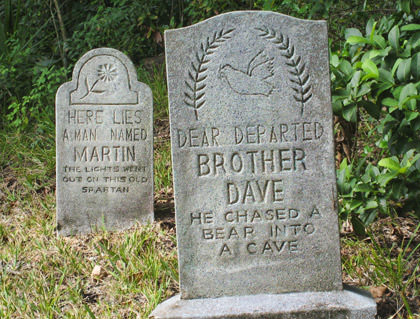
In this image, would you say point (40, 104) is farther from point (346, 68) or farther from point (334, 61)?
point (346, 68)

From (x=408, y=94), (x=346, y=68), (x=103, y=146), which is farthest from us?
(x=103, y=146)

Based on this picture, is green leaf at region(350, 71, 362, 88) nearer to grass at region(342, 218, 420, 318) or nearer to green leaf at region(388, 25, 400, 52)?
green leaf at region(388, 25, 400, 52)

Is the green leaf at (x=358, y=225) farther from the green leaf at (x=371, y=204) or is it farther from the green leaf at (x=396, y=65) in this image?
the green leaf at (x=396, y=65)

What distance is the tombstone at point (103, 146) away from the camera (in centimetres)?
434

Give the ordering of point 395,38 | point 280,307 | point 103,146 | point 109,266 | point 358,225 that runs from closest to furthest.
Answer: point 280,307 → point 395,38 → point 358,225 → point 109,266 → point 103,146

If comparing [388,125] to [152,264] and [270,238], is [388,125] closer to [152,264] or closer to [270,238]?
[270,238]

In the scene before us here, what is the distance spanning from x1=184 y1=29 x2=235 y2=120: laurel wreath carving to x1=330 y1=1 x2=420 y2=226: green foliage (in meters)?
0.79

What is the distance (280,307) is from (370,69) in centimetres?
129

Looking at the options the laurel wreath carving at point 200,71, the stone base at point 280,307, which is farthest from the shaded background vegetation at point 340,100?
the laurel wreath carving at point 200,71

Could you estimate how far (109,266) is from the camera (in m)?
3.72


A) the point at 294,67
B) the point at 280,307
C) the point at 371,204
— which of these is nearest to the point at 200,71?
the point at 294,67

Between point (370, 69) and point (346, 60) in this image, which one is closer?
point (370, 69)

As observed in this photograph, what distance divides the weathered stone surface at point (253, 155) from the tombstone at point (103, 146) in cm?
158

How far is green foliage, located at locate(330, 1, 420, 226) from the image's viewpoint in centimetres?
298
